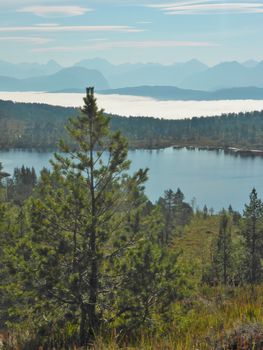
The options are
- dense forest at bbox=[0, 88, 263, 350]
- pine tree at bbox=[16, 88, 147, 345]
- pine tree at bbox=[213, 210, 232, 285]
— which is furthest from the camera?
pine tree at bbox=[213, 210, 232, 285]

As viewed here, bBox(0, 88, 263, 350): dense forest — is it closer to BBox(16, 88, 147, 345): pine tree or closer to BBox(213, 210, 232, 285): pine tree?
BBox(16, 88, 147, 345): pine tree

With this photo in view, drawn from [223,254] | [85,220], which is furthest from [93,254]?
[223,254]

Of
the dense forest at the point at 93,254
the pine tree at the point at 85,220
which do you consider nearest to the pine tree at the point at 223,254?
the dense forest at the point at 93,254

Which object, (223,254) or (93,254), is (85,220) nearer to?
(93,254)

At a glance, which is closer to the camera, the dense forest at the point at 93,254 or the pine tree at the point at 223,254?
the dense forest at the point at 93,254

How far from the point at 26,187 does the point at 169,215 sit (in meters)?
67.9

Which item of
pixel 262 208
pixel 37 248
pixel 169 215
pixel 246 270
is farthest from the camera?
pixel 169 215

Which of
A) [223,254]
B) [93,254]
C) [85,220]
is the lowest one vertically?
[223,254]

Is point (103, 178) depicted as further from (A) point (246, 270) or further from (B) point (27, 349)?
(A) point (246, 270)

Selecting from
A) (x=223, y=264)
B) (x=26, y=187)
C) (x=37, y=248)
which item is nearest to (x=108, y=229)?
(x=37, y=248)

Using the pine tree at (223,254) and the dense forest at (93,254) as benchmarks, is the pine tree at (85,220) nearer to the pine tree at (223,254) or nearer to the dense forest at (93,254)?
the dense forest at (93,254)

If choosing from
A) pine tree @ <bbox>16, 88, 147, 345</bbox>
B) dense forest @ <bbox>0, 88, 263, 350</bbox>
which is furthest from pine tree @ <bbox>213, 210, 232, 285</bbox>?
pine tree @ <bbox>16, 88, 147, 345</bbox>

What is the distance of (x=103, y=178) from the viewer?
18.6 m

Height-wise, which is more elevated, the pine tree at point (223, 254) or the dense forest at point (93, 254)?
the dense forest at point (93, 254)
